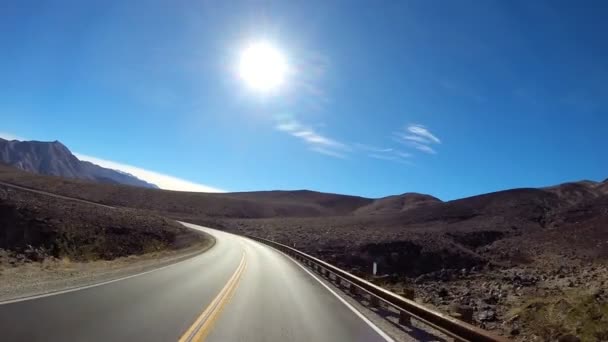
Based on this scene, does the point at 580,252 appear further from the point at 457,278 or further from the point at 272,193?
the point at 272,193

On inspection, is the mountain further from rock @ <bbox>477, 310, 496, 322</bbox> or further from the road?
the road

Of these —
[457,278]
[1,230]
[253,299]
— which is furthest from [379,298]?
[1,230]

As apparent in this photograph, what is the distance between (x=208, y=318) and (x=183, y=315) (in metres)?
0.64

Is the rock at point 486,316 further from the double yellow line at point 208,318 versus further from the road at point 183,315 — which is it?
the double yellow line at point 208,318

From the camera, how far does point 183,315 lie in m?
10.8

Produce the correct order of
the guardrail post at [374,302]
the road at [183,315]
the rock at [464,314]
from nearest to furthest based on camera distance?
the road at [183,315] < the rock at [464,314] < the guardrail post at [374,302]

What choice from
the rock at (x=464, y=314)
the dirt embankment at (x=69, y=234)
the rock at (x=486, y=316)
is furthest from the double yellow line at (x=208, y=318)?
the dirt embankment at (x=69, y=234)

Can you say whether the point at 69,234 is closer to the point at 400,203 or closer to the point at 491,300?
the point at 491,300

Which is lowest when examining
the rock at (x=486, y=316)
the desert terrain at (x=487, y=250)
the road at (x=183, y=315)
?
the road at (x=183, y=315)

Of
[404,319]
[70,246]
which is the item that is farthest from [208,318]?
[70,246]

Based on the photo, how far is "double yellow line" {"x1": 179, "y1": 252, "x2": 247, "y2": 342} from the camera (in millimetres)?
8656

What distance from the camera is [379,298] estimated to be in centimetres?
1429

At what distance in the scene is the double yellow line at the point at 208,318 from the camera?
8656 mm

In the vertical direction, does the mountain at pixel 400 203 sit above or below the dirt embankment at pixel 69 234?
above
